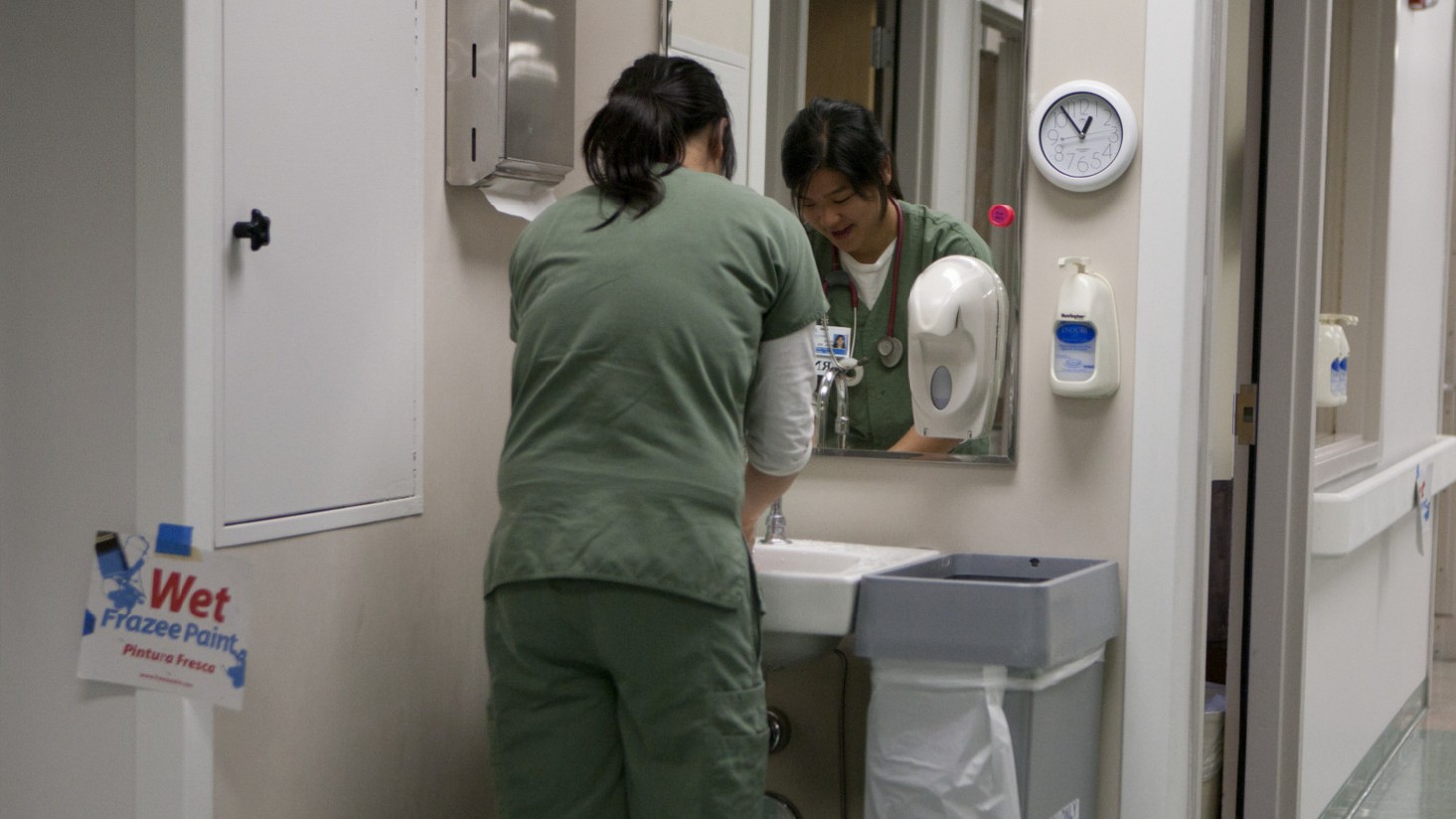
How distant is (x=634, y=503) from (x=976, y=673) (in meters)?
0.61

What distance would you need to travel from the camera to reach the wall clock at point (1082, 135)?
84.0 inches

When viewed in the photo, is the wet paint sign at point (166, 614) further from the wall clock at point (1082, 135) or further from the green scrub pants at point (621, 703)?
the wall clock at point (1082, 135)

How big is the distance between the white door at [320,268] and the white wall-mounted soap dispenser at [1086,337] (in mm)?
982

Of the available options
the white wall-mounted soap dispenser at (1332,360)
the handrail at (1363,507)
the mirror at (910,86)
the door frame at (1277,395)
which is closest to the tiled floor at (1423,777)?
the handrail at (1363,507)

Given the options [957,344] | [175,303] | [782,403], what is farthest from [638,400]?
[957,344]

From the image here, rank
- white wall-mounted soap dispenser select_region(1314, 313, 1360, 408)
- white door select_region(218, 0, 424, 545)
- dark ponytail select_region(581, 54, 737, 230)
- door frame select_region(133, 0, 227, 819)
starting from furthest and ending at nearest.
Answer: white wall-mounted soap dispenser select_region(1314, 313, 1360, 408)
dark ponytail select_region(581, 54, 737, 230)
white door select_region(218, 0, 424, 545)
door frame select_region(133, 0, 227, 819)

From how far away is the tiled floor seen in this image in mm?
3406

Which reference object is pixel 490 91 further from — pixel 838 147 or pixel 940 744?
pixel 940 744

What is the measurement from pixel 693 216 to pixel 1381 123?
9.19 feet

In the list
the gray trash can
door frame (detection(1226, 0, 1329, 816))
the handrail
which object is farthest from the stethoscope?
the handrail

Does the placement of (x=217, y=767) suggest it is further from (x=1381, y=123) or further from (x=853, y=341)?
(x=1381, y=123)

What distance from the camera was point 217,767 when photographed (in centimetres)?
158

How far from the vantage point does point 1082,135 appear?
2.16 meters

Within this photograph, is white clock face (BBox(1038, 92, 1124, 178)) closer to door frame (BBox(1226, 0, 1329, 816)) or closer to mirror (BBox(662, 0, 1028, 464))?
mirror (BBox(662, 0, 1028, 464))
